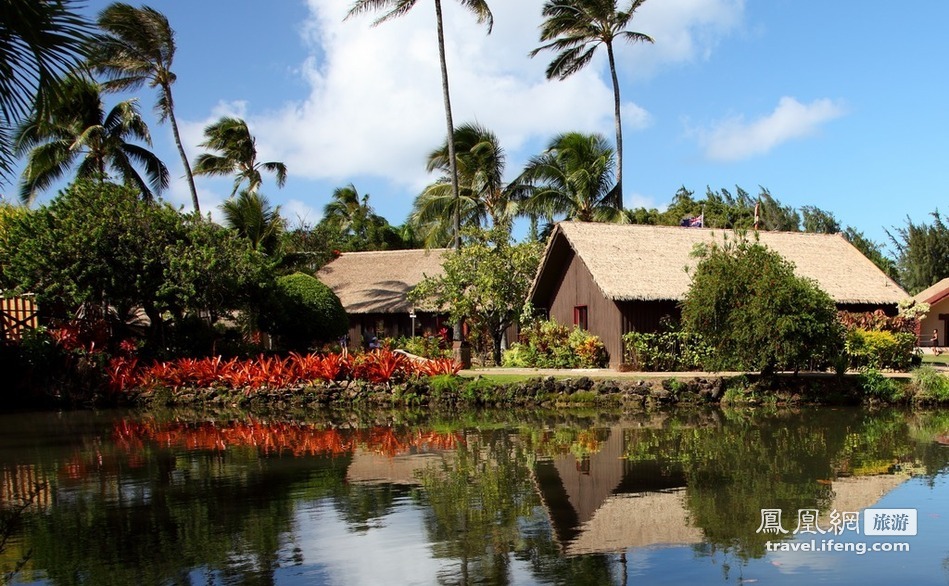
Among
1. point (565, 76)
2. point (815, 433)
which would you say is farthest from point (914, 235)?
point (815, 433)

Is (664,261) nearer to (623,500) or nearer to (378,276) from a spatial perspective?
(378,276)

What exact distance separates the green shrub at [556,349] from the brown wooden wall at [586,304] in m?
0.44

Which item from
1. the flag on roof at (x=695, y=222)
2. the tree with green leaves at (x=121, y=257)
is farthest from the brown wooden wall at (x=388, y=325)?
the flag on roof at (x=695, y=222)

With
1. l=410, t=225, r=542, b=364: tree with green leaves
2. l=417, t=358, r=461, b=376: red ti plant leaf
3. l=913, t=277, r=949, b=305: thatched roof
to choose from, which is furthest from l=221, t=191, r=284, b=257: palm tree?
l=913, t=277, r=949, b=305: thatched roof

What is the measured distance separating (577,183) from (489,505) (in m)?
26.8

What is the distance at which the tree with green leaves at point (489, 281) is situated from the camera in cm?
2950

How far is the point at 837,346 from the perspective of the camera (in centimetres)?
2066

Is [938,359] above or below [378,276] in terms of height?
below

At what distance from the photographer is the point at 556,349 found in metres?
27.7

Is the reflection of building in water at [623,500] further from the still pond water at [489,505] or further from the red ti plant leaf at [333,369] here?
the red ti plant leaf at [333,369]

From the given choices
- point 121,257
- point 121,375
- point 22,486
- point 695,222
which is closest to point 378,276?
point 695,222

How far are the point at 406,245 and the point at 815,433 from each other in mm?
45895

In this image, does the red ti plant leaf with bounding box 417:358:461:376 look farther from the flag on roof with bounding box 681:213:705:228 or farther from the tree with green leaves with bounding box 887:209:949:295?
the tree with green leaves with bounding box 887:209:949:295

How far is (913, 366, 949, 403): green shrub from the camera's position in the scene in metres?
20.1
